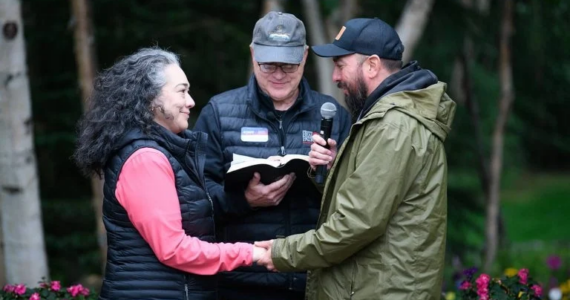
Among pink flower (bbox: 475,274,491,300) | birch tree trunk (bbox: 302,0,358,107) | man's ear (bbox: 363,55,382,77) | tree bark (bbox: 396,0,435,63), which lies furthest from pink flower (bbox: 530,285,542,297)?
birch tree trunk (bbox: 302,0,358,107)

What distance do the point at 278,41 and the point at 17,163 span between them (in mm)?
2469

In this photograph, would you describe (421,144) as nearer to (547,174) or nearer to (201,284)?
(201,284)

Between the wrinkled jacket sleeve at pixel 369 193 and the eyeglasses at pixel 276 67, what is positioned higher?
the eyeglasses at pixel 276 67

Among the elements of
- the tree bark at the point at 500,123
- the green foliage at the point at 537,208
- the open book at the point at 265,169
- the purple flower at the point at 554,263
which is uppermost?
the open book at the point at 265,169

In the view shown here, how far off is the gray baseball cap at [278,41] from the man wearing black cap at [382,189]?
429mm

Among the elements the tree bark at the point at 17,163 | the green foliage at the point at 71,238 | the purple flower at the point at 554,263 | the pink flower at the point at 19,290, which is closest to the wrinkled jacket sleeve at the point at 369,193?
the pink flower at the point at 19,290

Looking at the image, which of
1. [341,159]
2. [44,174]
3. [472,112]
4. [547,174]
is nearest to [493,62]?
[472,112]

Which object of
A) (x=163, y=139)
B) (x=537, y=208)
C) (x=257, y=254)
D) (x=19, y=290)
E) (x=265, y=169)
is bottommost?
(x=537, y=208)

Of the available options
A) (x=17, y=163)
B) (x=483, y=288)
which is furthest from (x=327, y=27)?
(x=483, y=288)

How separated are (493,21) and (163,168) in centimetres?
601

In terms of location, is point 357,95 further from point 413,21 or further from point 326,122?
point 413,21

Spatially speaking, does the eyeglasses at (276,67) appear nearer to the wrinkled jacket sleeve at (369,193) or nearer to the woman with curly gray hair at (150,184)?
the woman with curly gray hair at (150,184)

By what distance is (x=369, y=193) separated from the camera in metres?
3.23

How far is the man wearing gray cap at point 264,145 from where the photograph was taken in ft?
13.3
